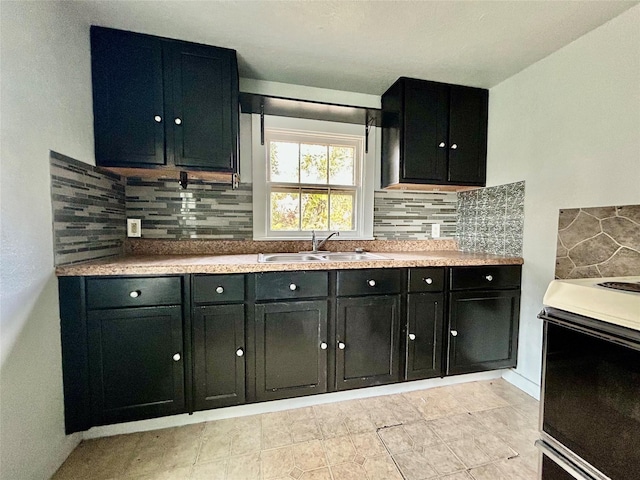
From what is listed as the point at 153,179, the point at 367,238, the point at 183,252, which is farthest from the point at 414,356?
the point at 153,179

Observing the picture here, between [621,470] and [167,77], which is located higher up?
[167,77]

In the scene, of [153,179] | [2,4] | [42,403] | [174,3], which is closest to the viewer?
[2,4]

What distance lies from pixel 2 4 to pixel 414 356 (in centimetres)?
255

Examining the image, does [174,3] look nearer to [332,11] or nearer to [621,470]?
[332,11]

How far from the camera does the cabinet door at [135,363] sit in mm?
1405

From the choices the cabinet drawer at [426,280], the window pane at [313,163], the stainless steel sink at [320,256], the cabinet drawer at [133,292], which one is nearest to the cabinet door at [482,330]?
the cabinet drawer at [426,280]

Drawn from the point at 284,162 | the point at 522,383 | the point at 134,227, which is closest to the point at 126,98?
the point at 134,227

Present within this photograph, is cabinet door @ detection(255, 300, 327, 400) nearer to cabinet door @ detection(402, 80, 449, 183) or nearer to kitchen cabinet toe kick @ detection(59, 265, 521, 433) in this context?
kitchen cabinet toe kick @ detection(59, 265, 521, 433)

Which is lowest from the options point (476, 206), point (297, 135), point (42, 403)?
point (42, 403)

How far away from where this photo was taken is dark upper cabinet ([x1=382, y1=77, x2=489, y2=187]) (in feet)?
6.68

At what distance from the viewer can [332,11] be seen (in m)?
1.37

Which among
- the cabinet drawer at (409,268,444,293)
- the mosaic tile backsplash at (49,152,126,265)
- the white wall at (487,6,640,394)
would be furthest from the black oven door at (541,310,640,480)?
the mosaic tile backsplash at (49,152,126,265)

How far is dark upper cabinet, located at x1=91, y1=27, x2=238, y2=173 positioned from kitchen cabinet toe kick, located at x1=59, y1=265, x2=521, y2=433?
2.47 feet

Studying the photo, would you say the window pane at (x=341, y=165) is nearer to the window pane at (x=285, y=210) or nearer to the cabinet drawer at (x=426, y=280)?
the window pane at (x=285, y=210)
